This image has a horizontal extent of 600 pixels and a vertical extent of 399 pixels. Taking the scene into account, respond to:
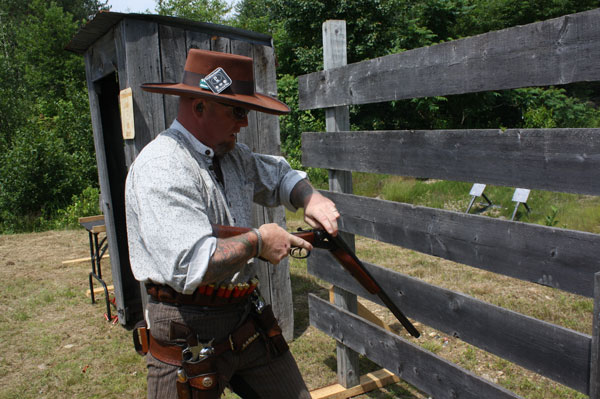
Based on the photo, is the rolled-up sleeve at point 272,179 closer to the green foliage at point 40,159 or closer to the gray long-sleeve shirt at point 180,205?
the gray long-sleeve shirt at point 180,205

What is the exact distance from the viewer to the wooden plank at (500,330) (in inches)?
88.7

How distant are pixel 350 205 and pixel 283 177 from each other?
912mm

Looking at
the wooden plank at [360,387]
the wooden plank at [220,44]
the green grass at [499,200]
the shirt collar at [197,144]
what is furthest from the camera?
the green grass at [499,200]

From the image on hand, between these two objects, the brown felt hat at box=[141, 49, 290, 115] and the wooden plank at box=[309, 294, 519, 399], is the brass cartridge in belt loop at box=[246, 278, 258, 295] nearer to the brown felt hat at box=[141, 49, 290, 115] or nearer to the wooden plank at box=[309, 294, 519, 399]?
the brown felt hat at box=[141, 49, 290, 115]

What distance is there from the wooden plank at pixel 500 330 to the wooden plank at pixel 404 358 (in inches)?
8.0

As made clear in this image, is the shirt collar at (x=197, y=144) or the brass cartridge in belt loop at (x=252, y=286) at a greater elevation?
the shirt collar at (x=197, y=144)

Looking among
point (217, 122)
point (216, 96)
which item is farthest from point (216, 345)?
point (216, 96)

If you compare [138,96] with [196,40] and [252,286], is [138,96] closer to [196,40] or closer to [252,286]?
[196,40]

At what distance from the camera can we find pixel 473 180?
263 centimetres

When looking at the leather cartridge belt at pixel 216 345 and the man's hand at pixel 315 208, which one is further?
the man's hand at pixel 315 208

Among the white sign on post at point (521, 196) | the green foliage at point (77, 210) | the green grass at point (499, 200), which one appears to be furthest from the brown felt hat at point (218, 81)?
the green foliage at point (77, 210)

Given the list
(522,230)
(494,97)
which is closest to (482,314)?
(522,230)

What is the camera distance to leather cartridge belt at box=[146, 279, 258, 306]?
7.31 ft

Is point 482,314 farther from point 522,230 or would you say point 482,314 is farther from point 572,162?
point 572,162
